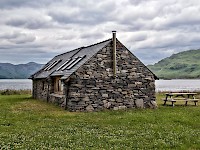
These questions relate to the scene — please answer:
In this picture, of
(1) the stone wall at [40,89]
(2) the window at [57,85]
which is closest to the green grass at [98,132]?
(2) the window at [57,85]

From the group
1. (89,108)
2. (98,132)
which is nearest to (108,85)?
(89,108)

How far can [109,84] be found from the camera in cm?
2461

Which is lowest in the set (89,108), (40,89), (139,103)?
(89,108)

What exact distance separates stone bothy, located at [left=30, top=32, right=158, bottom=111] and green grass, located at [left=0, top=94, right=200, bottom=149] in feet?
10.2

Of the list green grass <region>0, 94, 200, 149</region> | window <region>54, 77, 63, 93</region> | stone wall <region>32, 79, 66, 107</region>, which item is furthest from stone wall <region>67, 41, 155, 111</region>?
window <region>54, 77, 63, 93</region>

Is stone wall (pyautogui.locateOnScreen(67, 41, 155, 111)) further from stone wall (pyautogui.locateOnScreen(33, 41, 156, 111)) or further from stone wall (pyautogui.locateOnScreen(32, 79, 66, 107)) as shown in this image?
stone wall (pyautogui.locateOnScreen(32, 79, 66, 107))

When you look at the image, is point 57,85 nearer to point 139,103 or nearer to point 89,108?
point 89,108

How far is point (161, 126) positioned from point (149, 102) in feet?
31.0

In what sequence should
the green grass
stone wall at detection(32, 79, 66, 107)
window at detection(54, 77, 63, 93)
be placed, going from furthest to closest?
window at detection(54, 77, 63, 93) < stone wall at detection(32, 79, 66, 107) < the green grass

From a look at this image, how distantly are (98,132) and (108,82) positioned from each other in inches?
402

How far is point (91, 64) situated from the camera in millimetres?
24234

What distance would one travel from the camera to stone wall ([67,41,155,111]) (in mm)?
23656

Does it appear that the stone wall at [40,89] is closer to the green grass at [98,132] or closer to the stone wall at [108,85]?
the stone wall at [108,85]

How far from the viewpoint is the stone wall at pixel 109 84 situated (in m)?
23.7
